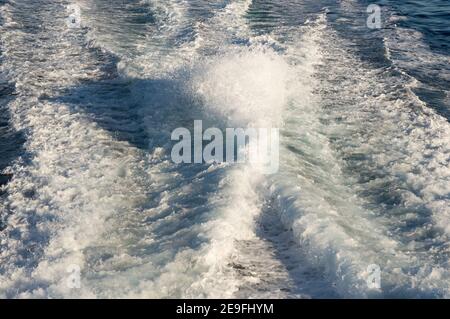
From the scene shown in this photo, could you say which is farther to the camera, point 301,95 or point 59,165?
point 301,95

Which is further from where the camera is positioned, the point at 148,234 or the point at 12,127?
the point at 12,127

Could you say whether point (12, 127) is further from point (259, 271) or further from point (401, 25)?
point (401, 25)

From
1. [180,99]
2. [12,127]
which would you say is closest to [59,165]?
[12,127]

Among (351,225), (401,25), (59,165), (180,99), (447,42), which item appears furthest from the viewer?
(401,25)

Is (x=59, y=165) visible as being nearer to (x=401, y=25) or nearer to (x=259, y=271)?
(x=259, y=271)

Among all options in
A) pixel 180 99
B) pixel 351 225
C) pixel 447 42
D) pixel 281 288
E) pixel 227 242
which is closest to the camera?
pixel 281 288

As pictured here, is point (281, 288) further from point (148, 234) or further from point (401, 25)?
point (401, 25)

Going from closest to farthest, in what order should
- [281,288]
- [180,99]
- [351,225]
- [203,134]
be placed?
[281,288], [351,225], [203,134], [180,99]

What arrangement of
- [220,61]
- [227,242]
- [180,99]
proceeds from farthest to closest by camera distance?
[220,61] → [180,99] → [227,242]

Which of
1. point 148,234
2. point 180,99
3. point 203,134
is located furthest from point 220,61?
point 148,234
